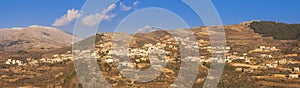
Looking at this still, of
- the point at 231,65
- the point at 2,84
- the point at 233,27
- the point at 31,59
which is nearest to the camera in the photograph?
the point at 2,84

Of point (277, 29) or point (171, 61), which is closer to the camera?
point (171, 61)

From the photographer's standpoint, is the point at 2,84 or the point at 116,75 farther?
the point at 2,84

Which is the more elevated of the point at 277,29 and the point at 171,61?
the point at 277,29

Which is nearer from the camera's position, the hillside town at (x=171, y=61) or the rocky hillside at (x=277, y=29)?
the hillside town at (x=171, y=61)

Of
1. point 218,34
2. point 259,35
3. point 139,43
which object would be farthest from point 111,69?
point 259,35

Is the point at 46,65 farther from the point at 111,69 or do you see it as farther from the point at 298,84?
the point at 298,84

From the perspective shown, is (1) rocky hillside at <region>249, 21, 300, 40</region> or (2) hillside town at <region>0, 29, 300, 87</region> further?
(1) rocky hillside at <region>249, 21, 300, 40</region>

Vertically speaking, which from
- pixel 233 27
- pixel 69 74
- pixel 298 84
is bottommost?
pixel 298 84

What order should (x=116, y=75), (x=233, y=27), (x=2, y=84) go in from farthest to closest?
(x=233, y=27)
(x=2, y=84)
(x=116, y=75)

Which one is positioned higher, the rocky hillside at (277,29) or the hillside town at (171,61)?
the rocky hillside at (277,29)

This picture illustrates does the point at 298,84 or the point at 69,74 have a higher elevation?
the point at 69,74

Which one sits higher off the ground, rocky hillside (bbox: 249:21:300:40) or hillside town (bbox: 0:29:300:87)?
rocky hillside (bbox: 249:21:300:40)
